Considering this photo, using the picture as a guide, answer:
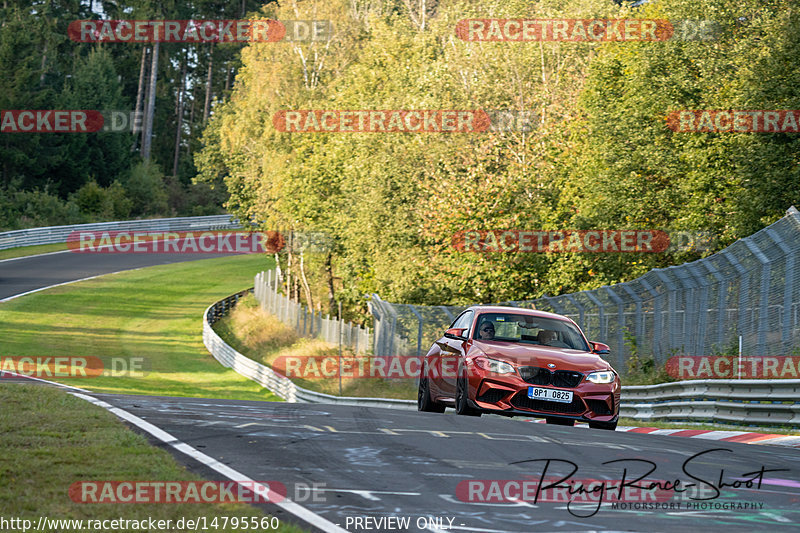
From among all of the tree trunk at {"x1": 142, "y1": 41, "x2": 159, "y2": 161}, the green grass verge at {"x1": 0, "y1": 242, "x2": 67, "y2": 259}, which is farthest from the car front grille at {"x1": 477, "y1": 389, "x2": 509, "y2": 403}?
the tree trunk at {"x1": 142, "y1": 41, "x2": 159, "y2": 161}

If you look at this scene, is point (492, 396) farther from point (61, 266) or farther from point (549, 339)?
point (61, 266)

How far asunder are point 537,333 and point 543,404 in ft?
5.14

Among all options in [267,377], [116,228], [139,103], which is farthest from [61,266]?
[139,103]

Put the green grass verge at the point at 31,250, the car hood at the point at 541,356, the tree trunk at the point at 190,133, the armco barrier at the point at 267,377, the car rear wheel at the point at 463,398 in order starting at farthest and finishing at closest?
the tree trunk at the point at 190,133 → the green grass verge at the point at 31,250 → the armco barrier at the point at 267,377 → the car rear wheel at the point at 463,398 → the car hood at the point at 541,356

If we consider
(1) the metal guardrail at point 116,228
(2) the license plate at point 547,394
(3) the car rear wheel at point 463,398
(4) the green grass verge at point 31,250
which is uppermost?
(2) the license plate at point 547,394

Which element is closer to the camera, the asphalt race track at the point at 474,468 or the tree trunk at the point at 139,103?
the asphalt race track at the point at 474,468

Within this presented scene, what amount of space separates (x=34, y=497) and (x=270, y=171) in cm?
4841

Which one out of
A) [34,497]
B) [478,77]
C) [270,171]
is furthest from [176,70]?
[34,497]

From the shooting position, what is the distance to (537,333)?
14.6 m

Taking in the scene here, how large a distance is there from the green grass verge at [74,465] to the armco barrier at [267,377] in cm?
1689

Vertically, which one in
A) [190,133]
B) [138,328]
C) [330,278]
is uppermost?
[190,133]

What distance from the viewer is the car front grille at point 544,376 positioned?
13.2m

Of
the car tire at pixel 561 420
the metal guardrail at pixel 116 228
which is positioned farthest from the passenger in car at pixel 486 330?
the metal guardrail at pixel 116 228

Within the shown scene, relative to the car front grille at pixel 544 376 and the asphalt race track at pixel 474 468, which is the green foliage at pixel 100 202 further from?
the car front grille at pixel 544 376
